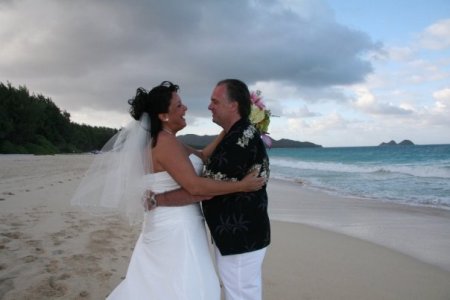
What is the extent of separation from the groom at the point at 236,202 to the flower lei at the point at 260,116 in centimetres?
41

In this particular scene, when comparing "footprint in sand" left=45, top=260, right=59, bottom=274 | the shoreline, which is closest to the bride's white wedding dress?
"footprint in sand" left=45, top=260, right=59, bottom=274

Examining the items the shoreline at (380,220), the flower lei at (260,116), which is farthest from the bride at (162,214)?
the shoreline at (380,220)

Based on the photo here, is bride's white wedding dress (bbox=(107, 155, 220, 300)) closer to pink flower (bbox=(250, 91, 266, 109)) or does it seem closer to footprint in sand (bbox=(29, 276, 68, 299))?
pink flower (bbox=(250, 91, 266, 109))

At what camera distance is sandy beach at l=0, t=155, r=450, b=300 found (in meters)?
4.50

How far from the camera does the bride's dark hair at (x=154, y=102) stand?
3.02 metres

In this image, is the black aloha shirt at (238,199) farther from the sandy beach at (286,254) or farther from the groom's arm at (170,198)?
the sandy beach at (286,254)

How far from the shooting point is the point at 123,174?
321cm

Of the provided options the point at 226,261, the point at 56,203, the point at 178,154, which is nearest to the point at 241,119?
the point at 178,154

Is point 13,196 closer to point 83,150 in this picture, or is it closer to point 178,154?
point 178,154

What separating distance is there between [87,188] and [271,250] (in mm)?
3736

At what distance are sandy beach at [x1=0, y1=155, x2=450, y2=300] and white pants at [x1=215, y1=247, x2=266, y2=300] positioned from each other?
1.71 m

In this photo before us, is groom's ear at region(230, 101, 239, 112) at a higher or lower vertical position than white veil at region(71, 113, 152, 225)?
higher

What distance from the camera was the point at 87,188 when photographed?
11.5 feet

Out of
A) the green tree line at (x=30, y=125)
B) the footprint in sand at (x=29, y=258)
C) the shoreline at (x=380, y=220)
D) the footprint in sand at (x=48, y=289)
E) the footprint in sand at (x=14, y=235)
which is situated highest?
the green tree line at (x=30, y=125)
